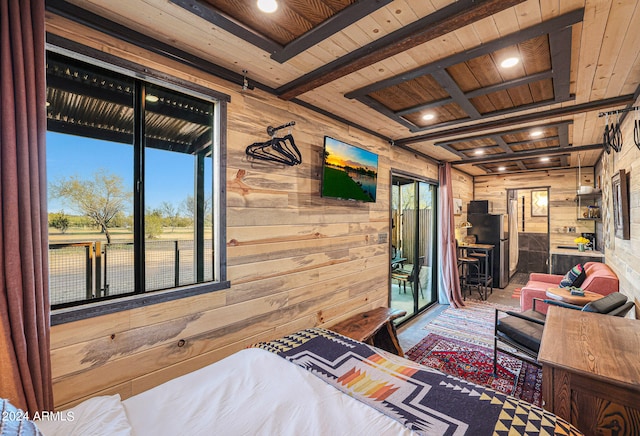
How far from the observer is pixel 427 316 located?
14.4 ft

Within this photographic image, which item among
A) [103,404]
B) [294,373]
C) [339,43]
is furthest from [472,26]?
[103,404]

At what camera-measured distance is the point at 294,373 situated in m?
1.35

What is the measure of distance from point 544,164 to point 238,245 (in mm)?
6110

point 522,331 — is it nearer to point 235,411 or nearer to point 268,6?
point 235,411

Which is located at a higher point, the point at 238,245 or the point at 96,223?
the point at 96,223

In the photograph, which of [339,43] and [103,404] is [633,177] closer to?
[339,43]

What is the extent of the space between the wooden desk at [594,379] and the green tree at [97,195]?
2398 millimetres

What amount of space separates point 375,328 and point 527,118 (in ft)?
8.09

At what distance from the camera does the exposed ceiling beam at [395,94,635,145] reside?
242 centimetres

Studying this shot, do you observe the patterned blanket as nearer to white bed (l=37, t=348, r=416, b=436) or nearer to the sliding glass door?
white bed (l=37, t=348, r=416, b=436)

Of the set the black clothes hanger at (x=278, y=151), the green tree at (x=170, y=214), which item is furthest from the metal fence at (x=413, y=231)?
the green tree at (x=170, y=214)

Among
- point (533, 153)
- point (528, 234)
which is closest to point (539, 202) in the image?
Answer: point (528, 234)

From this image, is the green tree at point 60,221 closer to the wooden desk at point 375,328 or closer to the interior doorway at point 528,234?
the wooden desk at point 375,328

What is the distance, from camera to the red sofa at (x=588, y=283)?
9.84ft
